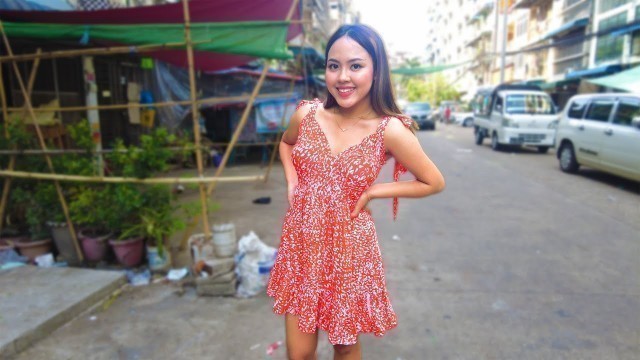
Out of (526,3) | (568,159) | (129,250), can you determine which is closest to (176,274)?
(129,250)

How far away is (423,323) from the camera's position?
319 centimetres

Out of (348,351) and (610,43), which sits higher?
(610,43)

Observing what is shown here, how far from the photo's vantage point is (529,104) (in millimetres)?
13836

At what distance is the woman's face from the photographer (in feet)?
5.43

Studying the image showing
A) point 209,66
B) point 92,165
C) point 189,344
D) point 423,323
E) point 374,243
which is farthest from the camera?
point 209,66

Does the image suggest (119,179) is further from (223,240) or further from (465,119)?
(465,119)

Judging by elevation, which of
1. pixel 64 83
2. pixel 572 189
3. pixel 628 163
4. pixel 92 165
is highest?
pixel 64 83

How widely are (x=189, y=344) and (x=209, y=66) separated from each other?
239 inches

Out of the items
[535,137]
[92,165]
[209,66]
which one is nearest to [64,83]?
[209,66]

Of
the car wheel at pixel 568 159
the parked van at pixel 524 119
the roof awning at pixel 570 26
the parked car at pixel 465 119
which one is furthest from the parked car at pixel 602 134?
the parked car at pixel 465 119

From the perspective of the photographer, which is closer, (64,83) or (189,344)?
(189,344)

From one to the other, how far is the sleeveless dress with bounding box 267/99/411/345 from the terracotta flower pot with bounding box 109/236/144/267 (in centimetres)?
292

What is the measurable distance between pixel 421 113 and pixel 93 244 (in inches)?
901

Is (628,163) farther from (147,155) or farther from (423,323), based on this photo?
(147,155)
